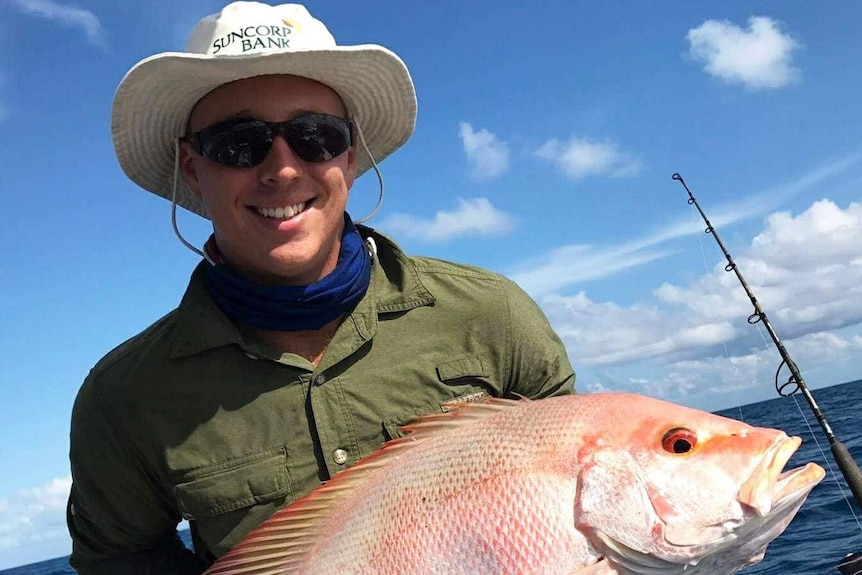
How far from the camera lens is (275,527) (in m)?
2.45

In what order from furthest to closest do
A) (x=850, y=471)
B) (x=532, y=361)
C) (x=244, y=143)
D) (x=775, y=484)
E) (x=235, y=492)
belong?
(x=850, y=471)
(x=532, y=361)
(x=235, y=492)
(x=244, y=143)
(x=775, y=484)

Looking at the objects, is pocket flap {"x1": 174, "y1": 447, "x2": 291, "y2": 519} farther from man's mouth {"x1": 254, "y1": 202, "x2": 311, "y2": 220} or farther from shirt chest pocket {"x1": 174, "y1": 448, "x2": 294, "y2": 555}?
man's mouth {"x1": 254, "y1": 202, "x2": 311, "y2": 220}

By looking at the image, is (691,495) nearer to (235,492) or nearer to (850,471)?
(235,492)

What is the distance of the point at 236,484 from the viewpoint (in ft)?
9.75

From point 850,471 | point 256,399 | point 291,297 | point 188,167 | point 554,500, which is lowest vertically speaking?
point 850,471

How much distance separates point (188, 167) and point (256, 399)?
1.17 m

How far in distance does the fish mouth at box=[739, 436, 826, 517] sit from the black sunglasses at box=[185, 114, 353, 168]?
1971 millimetres

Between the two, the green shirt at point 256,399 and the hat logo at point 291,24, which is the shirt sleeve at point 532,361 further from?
the hat logo at point 291,24

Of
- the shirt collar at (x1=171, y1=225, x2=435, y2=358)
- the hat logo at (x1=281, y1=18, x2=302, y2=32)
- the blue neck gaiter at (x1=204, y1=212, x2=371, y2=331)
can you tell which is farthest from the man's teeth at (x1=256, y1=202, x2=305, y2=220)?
the hat logo at (x1=281, y1=18, x2=302, y2=32)

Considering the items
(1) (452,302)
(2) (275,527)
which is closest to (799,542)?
(1) (452,302)

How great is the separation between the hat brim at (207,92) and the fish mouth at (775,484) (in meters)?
2.18

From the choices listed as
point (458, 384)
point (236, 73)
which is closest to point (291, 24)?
point (236, 73)

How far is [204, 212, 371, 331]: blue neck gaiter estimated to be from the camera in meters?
3.02

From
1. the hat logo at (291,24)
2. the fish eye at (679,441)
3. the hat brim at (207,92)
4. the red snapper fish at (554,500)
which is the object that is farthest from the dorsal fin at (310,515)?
the hat logo at (291,24)
